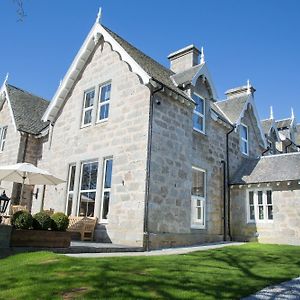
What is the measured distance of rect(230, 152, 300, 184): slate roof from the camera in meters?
15.9

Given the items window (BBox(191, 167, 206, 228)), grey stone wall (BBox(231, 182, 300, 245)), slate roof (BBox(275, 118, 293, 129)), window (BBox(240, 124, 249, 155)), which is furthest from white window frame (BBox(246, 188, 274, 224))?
slate roof (BBox(275, 118, 293, 129))

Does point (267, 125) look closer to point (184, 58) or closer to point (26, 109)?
point (184, 58)

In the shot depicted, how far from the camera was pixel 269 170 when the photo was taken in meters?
17.1

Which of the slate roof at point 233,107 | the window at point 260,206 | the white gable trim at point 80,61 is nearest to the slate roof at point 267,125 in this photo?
the slate roof at point 233,107

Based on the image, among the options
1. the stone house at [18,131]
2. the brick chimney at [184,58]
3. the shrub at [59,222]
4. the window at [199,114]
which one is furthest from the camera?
the stone house at [18,131]

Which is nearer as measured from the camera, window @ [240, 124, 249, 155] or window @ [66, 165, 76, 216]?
window @ [66, 165, 76, 216]

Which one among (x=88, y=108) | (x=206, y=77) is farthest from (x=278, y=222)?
(x=88, y=108)

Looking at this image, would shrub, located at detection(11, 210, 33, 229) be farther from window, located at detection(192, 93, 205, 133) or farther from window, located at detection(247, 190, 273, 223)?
window, located at detection(247, 190, 273, 223)

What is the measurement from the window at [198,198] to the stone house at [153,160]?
0.16 feet

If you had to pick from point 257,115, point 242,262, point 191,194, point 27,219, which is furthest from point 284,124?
point 27,219

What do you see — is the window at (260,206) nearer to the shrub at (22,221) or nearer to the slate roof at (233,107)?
the slate roof at (233,107)

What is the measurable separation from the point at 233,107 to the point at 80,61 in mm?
9435

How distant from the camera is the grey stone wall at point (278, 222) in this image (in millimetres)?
15039

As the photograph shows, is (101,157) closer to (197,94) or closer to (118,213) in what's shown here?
(118,213)
